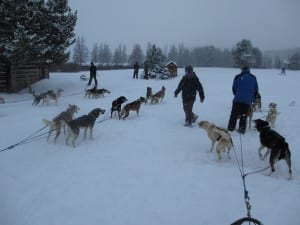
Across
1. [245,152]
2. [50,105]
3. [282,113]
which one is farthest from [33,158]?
[282,113]

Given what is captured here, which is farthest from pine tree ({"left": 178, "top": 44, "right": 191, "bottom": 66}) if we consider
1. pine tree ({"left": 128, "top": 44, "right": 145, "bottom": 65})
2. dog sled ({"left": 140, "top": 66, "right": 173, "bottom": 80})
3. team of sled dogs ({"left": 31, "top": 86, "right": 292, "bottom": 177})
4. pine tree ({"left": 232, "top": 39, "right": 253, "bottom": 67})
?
team of sled dogs ({"left": 31, "top": 86, "right": 292, "bottom": 177})

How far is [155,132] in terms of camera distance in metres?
9.56

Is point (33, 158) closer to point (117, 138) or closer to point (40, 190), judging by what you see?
point (40, 190)

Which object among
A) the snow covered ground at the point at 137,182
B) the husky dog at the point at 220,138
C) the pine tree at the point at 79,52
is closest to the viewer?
the snow covered ground at the point at 137,182

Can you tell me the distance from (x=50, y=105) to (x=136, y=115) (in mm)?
5005

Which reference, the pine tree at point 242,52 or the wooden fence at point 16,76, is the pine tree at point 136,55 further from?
the wooden fence at point 16,76

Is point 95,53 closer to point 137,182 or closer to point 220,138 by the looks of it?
point 220,138

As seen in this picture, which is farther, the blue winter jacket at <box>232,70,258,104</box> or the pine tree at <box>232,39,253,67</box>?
the pine tree at <box>232,39,253,67</box>

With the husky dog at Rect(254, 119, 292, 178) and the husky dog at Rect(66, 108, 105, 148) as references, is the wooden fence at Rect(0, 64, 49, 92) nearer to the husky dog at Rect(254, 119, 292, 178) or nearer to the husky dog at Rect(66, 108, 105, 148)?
the husky dog at Rect(66, 108, 105, 148)

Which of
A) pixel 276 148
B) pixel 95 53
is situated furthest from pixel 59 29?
pixel 95 53

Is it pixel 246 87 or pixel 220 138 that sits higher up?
pixel 246 87

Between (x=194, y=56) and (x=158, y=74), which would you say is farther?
(x=194, y=56)

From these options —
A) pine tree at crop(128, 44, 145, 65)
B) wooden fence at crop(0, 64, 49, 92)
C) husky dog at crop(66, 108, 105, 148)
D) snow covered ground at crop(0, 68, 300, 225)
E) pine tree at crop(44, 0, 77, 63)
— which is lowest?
snow covered ground at crop(0, 68, 300, 225)

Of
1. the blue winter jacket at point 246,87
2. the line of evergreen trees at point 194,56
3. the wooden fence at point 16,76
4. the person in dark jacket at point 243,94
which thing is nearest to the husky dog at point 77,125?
the person in dark jacket at point 243,94
